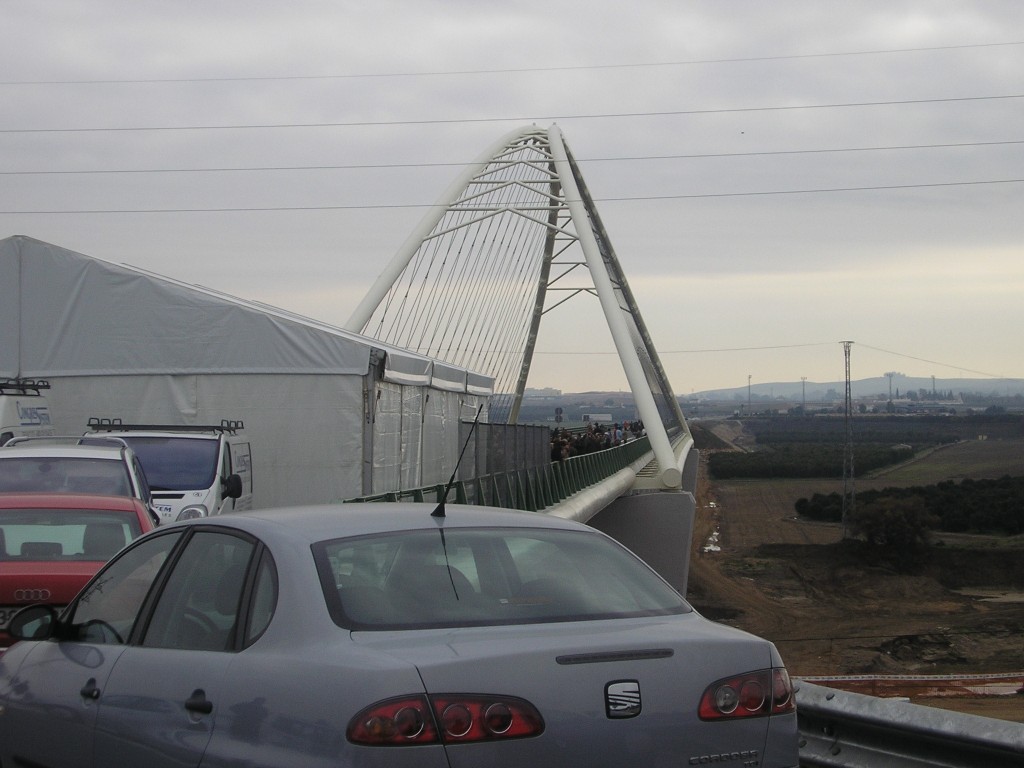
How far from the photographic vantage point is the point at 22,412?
18719 millimetres

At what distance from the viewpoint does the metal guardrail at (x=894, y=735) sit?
542 centimetres

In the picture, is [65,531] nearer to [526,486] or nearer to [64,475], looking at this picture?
[64,475]

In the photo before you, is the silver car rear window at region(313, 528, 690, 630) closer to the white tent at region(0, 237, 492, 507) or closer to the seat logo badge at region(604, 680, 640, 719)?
the seat logo badge at region(604, 680, 640, 719)

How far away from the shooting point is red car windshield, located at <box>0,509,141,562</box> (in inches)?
357

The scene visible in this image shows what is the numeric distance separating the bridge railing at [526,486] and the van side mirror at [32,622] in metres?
5.40

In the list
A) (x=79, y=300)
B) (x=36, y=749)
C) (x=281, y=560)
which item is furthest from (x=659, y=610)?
(x=79, y=300)

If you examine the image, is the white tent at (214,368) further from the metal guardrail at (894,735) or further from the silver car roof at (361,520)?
the silver car roof at (361,520)

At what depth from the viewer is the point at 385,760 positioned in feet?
12.1

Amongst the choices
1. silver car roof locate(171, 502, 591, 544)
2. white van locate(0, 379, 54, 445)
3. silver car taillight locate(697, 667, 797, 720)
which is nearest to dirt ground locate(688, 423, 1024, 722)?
white van locate(0, 379, 54, 445)

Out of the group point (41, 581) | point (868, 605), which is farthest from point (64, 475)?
point (868, 605)

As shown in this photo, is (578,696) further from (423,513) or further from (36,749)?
(36,749)

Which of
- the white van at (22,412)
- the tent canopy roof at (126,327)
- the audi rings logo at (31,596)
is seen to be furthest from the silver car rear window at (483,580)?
the tent canopy roof at (126,327)

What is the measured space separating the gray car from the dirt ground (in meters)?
16.5

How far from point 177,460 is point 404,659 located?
47.6 feet
